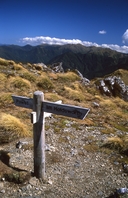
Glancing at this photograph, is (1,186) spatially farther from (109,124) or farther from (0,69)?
(0,69)

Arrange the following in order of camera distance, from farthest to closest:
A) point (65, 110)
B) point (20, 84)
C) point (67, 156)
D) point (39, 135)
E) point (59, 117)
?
point (20, 84) < point (59, 117) < point (67, 156) < point (39, 135) < point (65, 110)

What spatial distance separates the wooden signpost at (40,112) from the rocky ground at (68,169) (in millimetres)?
577

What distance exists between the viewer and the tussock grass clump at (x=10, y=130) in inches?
342

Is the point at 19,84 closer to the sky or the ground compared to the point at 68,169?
closer to the sky

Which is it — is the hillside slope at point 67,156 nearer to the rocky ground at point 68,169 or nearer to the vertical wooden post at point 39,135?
the rocky ground at point 68,169

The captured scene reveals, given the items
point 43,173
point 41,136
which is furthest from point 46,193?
point 41,136

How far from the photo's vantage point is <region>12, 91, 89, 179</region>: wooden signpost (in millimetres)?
5396

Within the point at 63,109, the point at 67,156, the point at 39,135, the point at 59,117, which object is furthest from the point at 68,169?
the point at 59,117

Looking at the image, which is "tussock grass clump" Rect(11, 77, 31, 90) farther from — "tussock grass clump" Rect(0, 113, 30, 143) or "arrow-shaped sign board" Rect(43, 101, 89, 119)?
"arrow-shaped sign board" Rect(43, 101, 89, 119)

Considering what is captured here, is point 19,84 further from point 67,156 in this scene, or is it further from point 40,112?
point 40,112

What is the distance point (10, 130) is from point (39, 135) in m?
3.53

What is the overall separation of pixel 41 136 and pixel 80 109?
162 centimetres

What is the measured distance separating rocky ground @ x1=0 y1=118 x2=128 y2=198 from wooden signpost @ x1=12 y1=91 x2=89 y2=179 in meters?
0.58

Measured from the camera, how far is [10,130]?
9016mm
